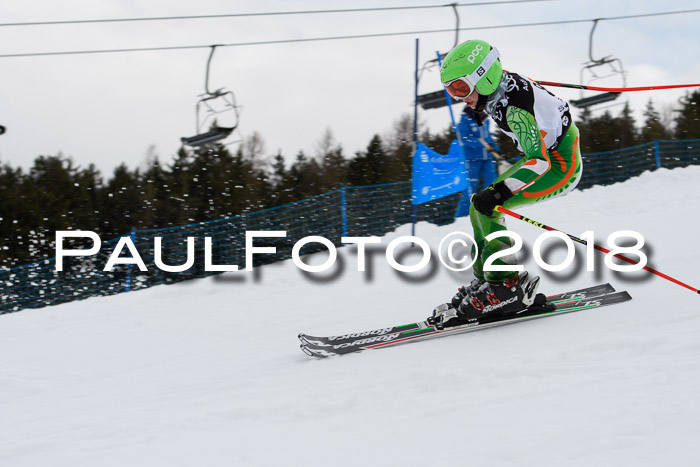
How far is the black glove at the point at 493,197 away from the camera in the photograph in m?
3.46

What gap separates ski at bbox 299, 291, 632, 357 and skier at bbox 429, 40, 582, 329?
9 centimetres

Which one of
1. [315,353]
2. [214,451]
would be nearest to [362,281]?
[315,353]

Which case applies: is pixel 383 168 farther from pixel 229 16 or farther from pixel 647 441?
pixel 647 441

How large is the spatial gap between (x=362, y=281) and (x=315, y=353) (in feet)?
8.44

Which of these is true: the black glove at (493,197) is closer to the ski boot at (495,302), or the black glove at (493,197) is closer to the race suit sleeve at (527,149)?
the race suit sleeve at (527,149)

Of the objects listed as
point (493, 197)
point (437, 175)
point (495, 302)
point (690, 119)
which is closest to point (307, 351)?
point (495, 302)

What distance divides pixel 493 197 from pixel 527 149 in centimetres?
35

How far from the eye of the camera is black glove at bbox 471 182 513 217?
11.3 feet

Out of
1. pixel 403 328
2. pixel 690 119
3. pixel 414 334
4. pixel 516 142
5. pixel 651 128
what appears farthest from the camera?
pixel 651 128

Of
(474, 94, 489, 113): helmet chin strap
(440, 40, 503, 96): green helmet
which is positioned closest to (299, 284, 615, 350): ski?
(474, 94, 489, 113): helmet chin strap

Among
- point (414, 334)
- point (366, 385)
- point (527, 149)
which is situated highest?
point (527, 149)

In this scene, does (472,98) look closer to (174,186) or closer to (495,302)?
(495,302)

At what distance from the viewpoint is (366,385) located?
9.23 ft

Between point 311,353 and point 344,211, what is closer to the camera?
point 311,353
